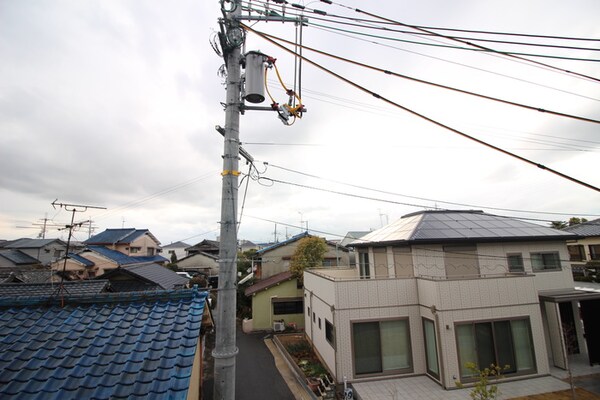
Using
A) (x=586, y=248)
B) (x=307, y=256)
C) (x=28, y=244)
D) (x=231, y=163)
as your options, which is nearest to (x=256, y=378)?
(x=307, y=256)

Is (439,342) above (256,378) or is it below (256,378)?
above

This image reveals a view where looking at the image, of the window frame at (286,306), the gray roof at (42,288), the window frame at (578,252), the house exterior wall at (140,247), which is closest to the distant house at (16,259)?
the house exterior wall at (140,247)

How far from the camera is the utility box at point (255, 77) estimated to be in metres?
4.53

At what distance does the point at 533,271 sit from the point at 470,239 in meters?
4.01

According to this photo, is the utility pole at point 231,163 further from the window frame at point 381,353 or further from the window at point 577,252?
the window at point 577,252

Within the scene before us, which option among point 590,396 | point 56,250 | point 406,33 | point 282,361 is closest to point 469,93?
point 406,33

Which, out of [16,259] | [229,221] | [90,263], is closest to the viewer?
[229,221]

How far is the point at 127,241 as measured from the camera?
4184 centimetres

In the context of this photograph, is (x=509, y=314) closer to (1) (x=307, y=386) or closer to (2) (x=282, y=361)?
(1) (x=307, y=386)

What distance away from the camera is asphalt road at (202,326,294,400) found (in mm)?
10711

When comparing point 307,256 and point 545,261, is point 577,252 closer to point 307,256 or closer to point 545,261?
point 545,261

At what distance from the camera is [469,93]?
178 inches

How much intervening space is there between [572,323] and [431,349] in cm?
808

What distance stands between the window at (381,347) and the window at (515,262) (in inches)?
249
